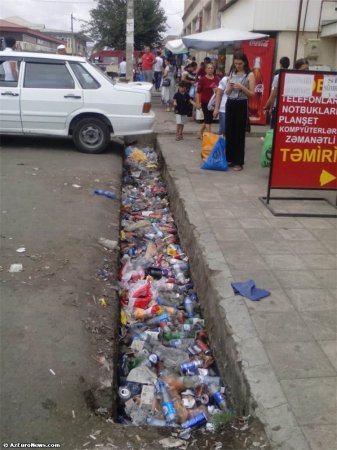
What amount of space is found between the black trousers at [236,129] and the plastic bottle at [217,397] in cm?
530

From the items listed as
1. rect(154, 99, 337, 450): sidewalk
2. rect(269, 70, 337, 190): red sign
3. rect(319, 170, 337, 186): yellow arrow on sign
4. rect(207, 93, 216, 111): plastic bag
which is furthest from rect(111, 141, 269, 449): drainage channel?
rect(207, 93, 216, 111): plastic bag

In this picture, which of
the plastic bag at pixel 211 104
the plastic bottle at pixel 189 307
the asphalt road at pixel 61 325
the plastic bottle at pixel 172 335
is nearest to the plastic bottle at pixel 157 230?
the asphalt road at pixel 61 325

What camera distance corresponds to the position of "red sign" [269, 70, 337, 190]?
568 centimetres

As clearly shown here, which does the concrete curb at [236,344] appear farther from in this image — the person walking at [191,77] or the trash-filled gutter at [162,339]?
the person walking at [191,77]

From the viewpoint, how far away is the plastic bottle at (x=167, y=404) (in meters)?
3.04

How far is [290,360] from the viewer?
3078mm

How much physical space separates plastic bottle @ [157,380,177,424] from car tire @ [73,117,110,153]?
21.3 ft

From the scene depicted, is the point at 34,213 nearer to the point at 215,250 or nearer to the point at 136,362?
the point at 215,250

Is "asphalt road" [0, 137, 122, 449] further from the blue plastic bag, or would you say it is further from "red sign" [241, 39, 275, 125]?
"red sign" [241, 39, 275, 125]

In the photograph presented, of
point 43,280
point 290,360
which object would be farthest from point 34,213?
point 290,360

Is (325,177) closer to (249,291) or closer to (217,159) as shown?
(217,159)

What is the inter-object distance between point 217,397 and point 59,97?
6919 mm

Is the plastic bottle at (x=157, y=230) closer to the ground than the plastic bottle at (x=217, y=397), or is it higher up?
higher up

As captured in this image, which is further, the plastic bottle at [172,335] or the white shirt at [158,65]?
the white shirt at [158,65]
